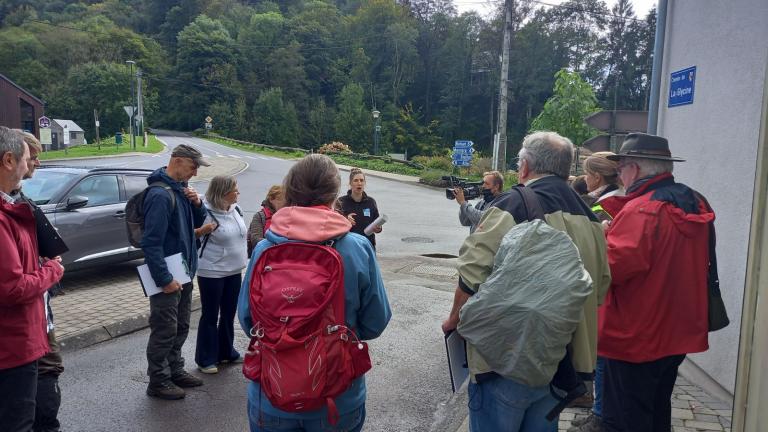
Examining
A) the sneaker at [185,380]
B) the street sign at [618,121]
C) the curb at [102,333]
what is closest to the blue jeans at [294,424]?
the sneaker at [185,380]

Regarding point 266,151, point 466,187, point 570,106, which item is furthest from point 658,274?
point 266,151

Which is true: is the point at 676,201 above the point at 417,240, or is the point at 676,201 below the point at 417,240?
above

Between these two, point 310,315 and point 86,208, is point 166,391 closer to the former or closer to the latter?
point 310,315

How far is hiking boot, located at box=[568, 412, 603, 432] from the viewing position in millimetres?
3436

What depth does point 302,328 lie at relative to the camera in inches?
84.9

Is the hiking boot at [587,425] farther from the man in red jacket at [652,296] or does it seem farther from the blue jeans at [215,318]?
the blue jeans at [215,318]

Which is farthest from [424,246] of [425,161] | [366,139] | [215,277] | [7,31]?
[7,31]

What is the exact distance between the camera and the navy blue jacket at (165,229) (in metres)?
3.91

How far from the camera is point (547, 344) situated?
2.15 meters

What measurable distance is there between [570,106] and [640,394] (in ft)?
73.9

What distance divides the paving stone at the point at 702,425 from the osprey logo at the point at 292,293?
3049 millimetres

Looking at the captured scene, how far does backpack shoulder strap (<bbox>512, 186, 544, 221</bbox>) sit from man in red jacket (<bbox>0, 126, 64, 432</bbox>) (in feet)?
7.40

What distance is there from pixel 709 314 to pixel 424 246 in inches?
342

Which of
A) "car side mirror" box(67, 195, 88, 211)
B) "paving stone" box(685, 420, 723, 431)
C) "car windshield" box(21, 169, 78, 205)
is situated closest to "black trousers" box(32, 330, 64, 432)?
"paving stone" box(685, 420, 723, 431)
